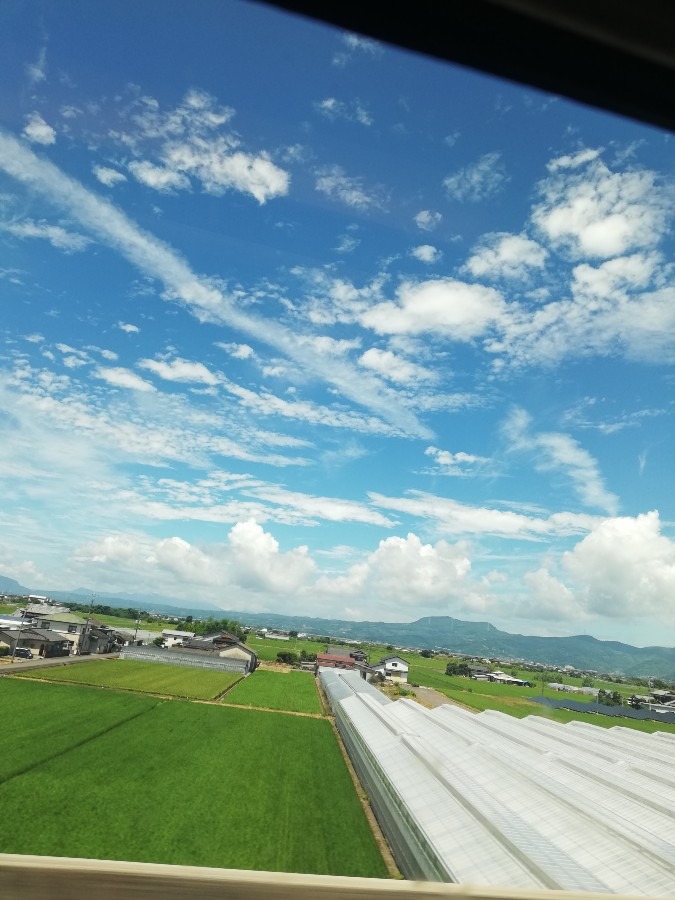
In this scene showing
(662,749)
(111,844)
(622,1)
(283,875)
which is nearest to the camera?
(622,1)

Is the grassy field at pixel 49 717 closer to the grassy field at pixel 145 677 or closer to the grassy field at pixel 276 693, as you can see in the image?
the grassy field at pixel 145 677

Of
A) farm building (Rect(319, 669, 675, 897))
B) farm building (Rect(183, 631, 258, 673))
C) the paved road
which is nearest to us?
farm building (Rect(319, 669, 675, 897))

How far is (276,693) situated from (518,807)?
59.9 feet

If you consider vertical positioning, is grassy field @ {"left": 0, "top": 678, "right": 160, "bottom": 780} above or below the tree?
above

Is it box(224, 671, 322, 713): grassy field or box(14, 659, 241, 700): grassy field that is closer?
box(14, 659, 241, 700): grassy field

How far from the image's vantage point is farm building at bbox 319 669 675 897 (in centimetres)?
579

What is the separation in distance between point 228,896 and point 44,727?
15255 mm

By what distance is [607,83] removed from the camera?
0.90 m

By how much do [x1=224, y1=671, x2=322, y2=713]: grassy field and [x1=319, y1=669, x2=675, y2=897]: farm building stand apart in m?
6.58

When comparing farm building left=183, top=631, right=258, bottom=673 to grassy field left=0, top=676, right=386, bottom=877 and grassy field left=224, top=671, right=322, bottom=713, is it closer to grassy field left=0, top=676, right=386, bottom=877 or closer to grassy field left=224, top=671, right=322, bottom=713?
grassy field left=224, top=671, right=322, bottom=713

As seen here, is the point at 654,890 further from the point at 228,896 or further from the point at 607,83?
the point at 607,83

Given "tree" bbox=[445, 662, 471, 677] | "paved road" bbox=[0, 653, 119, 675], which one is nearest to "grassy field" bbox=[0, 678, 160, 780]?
"paved road" bbox=[0, 653, 119, 675]

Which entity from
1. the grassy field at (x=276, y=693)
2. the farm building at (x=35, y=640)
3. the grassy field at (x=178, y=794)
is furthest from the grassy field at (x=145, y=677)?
the grassy field at (x=178, y=794)

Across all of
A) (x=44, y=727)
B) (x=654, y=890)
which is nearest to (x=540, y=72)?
(x=654, y=890)
